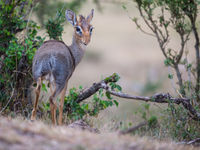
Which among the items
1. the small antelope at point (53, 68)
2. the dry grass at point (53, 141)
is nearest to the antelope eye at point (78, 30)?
the small antelope at point (53, 68)

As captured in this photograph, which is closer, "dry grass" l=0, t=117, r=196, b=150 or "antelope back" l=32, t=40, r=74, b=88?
"dry grass" l=0, t=117, r=196, b=150

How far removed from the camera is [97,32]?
28.9m

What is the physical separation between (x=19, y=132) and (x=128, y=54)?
2012 cm

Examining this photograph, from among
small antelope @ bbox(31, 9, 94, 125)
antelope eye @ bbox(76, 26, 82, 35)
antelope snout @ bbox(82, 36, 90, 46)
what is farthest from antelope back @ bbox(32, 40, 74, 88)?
antelope eye @ bbox(76, 26, 82, 35)

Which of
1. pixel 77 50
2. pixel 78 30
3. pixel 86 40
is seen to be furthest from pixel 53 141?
pixel 78 30

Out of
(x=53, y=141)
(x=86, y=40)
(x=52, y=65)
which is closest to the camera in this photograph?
Answer: (x=53, y=141)

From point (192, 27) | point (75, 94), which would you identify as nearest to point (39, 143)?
point (75, 94)

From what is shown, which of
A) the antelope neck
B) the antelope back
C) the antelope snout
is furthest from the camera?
the antelope neck

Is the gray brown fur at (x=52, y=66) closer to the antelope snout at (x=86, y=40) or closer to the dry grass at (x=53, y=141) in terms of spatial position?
the antelope snout at (x=86, y=40)

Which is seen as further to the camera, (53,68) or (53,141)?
(53,68)

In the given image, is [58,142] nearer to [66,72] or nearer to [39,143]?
[39,143]

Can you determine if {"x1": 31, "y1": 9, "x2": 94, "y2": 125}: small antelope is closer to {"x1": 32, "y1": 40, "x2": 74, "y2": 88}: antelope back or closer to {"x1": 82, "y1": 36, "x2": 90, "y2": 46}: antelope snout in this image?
{"x1": 32, "y1": 40, "x2": 74, "y2": 88}: antelope back

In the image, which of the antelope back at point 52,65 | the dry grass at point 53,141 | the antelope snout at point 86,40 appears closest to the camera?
the dry grass at point 53,141

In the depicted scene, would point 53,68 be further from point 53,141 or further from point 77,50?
point 53,141
